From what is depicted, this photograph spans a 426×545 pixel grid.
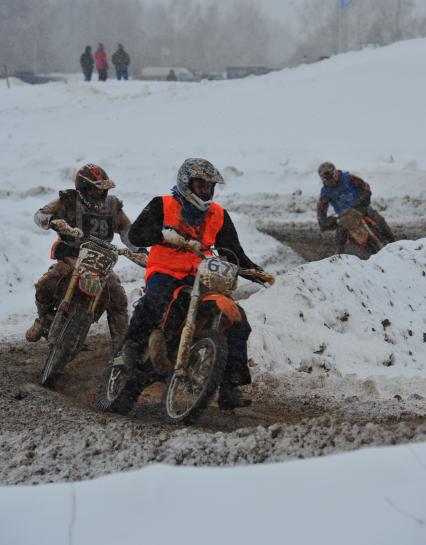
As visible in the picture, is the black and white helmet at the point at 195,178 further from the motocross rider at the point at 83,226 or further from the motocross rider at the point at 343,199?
the motocross rider at the point at 343,199

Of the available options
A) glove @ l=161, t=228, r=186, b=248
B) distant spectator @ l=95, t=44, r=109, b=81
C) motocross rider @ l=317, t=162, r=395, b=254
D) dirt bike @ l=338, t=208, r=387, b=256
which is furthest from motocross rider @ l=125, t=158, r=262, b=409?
distant spectator @ l=95, t=44, r=109, b=81

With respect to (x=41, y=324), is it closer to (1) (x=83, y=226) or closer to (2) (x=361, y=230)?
(1) (x=83, y=226)

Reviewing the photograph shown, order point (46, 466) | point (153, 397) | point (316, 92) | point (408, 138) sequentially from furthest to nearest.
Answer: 1. point (316, 92)
2. point (408, 138)
3. point (153, 397)
4. point (46, 466)

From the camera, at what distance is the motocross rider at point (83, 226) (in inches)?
332

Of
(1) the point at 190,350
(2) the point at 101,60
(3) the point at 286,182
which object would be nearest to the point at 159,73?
(2) the point at 101,60

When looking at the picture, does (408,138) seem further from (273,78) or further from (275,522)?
(275,522)

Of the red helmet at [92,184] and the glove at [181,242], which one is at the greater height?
the red helmet at [92,184]

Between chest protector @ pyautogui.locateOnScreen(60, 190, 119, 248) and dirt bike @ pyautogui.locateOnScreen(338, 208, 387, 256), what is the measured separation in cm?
593

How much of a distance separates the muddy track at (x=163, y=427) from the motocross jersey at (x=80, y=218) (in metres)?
1.18

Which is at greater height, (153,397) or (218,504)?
(218,504)

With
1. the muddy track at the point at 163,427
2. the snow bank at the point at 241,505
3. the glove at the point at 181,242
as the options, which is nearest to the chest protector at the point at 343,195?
the muddy track at the point at 163,427

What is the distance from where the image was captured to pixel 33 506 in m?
4.05

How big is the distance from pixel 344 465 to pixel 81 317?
4322 millimetres

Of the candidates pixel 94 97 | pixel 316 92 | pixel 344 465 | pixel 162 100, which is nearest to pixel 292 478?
pixel 344 465
